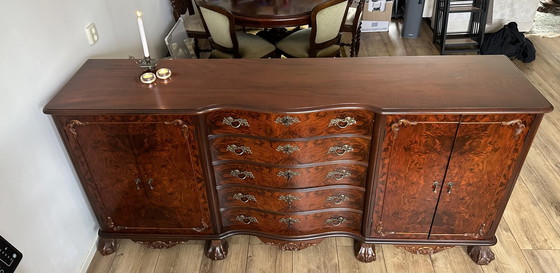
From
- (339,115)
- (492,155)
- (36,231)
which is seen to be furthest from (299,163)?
(36,231)

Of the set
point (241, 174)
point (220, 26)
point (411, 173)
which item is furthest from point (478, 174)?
point (220, 26)

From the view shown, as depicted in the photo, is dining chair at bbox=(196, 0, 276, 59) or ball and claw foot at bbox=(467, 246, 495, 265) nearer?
ball and claw foot at bbox=(467, 246, 495, 265)

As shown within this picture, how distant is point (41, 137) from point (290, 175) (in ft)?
3.26

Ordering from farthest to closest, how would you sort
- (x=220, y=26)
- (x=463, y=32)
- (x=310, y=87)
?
(x=463, y=32)
(x=220, y=26)
(x=310, y=87)

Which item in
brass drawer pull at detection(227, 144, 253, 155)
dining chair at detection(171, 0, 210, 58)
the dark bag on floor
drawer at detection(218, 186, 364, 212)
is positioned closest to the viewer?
brass drawer pull at detection(227, 144, 253, 155)

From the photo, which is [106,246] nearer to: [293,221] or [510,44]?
[293,221]

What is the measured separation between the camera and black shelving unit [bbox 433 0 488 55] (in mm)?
3574

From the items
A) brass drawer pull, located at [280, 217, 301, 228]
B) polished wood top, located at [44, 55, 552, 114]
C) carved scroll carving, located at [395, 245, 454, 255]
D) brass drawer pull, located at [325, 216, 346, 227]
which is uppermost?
polished wood top, located at [44, 55, 552, 114]

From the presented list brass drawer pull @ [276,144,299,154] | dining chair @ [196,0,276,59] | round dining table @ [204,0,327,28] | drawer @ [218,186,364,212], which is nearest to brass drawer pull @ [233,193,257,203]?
drawer @ [218,186,364,212]

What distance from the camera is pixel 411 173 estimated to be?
5.53 ft

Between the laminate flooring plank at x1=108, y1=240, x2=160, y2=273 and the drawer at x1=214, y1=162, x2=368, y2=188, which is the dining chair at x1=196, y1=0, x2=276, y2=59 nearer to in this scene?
the drawer at x1=214, y1=162, x2=368, y2=188

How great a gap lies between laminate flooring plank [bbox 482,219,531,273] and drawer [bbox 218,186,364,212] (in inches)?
28.4

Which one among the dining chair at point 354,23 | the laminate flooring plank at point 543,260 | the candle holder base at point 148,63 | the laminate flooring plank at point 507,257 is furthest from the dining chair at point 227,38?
the laminate flooring plank at point 543,260

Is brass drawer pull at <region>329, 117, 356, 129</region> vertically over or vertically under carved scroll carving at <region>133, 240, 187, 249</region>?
over
